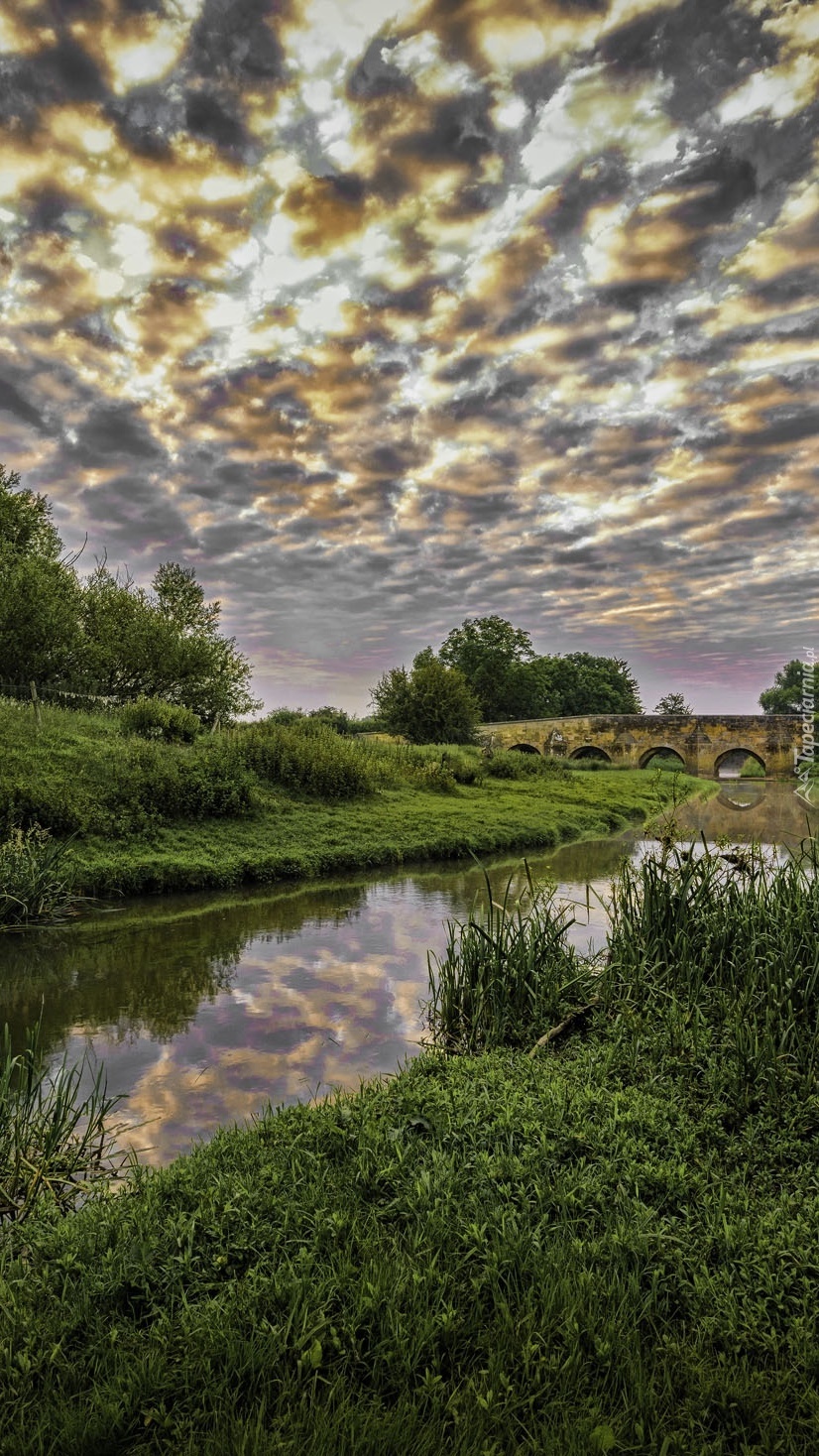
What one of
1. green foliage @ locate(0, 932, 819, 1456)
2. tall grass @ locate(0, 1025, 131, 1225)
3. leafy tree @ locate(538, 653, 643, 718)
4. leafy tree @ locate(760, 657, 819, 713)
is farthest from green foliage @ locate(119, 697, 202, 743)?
leafy tree @ locate(760, 657, 819, 713)

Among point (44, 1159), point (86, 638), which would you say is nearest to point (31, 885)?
point (44, 1159)

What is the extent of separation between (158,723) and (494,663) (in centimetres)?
4744

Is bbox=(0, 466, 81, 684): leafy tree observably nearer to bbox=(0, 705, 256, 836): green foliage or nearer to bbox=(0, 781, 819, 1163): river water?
bbox=(0, 705, 256, 836): green foliage

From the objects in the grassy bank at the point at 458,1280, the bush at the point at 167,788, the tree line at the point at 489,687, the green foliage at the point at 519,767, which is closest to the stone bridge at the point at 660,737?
the tree line at the point at 489,687

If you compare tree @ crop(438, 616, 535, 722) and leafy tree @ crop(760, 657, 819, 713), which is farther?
leafy tree @ crop(760, 657, 819, 713)

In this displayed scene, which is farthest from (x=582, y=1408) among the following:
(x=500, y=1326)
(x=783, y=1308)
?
(x=783, y=1308)

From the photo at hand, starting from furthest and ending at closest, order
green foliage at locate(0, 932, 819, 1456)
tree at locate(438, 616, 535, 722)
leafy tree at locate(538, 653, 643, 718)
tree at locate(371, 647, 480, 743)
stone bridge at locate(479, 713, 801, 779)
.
Answer: leafy tree at locate(538, 653, 643, 718)
tree at locate(438, 616, 535, 722)
stone bridge at locate(479, 713, 801, 779)
tree at locate(371, 647, 480, 743)
green foliage at locate(0, 932, 819, 1456)

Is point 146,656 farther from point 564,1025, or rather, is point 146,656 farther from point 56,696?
point 564,1025

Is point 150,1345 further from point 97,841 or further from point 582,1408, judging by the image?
point 97,841

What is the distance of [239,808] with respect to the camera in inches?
642

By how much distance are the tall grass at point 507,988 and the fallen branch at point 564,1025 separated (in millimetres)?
135

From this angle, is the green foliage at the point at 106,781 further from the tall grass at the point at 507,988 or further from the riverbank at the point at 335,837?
the tall grass at the point at 507,988

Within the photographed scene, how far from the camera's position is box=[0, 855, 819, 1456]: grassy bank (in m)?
2.25

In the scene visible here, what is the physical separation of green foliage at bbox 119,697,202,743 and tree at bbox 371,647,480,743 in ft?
64.0
